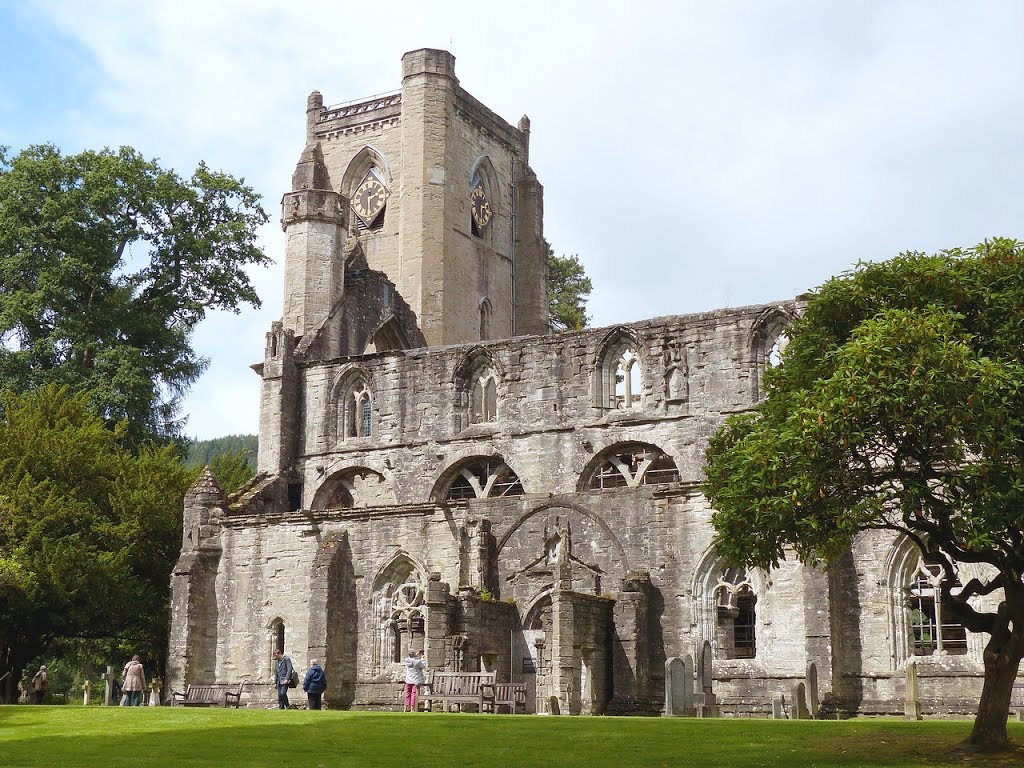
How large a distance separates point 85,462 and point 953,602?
31457 millimetres

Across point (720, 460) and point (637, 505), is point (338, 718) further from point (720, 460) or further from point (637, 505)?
point (637, 505)

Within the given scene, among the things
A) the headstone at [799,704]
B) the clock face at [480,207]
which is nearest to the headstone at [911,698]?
the headstone at [799,704]

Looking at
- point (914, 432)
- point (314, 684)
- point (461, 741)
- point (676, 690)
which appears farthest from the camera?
point (314, 684)

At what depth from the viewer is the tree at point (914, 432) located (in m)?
20.2

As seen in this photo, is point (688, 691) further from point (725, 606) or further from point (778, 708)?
point (725, 606)

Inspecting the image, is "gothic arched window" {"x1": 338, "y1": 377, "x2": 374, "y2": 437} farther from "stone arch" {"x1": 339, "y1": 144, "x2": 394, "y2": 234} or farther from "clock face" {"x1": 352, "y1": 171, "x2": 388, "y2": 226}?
"clock face" {"x1": 352, "y1": 171, "x2": 388, "y2": 226}

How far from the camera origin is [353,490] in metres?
47.9

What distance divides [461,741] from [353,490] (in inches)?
1076

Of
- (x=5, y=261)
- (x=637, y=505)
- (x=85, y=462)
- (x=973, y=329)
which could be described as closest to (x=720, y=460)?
(x=973, y=329)

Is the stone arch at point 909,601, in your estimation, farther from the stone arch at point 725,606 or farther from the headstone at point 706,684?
the headstone at point 706,684

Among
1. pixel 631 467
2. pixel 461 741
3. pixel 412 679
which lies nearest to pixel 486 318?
pixel 631 467

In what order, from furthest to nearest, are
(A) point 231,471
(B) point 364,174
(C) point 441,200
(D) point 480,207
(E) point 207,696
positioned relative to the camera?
(D) point 480,207, (B) point 364,174, (C) point 441,200, (A) point 231,471, (E) point 207,696

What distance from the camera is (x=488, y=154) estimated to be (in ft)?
216

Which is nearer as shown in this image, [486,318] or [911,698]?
[911,698]
